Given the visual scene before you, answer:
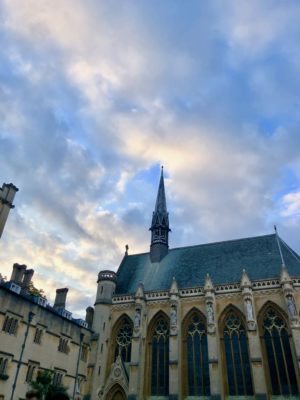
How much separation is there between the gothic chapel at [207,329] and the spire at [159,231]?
374 centimetres

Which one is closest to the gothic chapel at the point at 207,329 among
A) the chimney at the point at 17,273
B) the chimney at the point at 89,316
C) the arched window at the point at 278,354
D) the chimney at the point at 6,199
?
the arched window at the point at 278,354

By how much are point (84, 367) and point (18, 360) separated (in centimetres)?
962

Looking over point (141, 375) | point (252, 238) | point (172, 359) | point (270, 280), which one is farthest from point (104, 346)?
point (252, 238)

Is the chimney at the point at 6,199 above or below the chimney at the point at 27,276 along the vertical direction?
above

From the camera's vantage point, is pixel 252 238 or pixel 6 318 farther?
pixel 252 238

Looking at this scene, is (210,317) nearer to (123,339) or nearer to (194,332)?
(194,332)

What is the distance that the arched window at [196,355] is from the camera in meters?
29.4

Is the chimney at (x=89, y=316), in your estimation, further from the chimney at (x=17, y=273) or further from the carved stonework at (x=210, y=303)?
the carved stonework at (x=210, y=303)

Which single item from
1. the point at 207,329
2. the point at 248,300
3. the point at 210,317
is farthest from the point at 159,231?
the point at 248,300

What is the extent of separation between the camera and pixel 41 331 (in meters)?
28.5

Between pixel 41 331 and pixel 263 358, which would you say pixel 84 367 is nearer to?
pixel 41 331

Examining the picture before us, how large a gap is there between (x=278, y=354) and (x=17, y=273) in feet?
81.6

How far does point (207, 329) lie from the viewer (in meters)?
30.4

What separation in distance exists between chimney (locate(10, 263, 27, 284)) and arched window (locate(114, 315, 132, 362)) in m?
11.1
